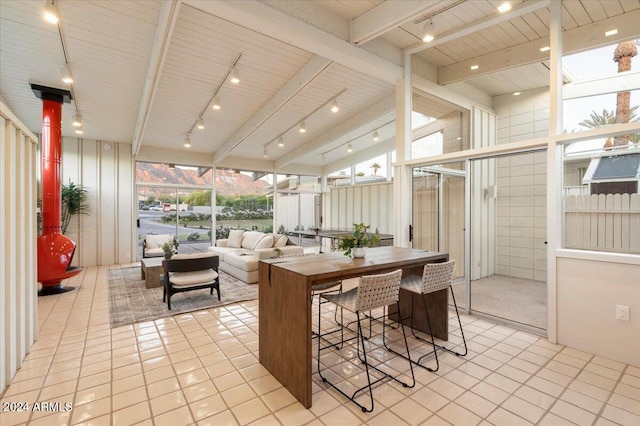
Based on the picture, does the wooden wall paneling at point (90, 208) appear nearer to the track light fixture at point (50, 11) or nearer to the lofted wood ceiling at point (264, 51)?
the lofted wood ceiling at point (264, 51)

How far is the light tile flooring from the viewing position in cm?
192

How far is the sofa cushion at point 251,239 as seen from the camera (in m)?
6.58

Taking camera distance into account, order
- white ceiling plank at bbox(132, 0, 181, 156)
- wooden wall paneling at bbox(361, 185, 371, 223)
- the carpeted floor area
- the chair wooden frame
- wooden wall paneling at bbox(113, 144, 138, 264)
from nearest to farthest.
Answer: white ceiling plank at bbox(132, 0, 181, 156) → the carpeted floor area → the chair wooden frame → wooden wall paneling at bbox(113, 144, 138, 264) → wooden wall paneling at bbox(361, 185, 371, 223)

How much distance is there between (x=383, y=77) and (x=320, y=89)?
1.60 metres

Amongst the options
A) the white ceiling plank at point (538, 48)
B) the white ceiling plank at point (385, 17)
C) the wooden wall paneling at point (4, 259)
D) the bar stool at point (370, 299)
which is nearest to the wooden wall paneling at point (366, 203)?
the white ceiling plank at point (538, 48)

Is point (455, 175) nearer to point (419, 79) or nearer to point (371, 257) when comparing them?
point (419, 79)

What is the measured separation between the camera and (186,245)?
818cm

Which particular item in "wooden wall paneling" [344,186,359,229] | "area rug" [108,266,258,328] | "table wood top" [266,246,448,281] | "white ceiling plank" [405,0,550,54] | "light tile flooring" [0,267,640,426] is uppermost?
"white ceiling plank" [405,0,550,54]

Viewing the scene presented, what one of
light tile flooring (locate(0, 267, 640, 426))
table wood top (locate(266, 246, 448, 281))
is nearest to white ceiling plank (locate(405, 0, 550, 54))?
table wood top (locate(266, 246, 448, 281))

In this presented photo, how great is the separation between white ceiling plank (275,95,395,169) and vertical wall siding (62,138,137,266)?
4137mm

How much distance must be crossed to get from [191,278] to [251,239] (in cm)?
266

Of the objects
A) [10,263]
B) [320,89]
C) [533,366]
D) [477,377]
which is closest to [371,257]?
[477,377]

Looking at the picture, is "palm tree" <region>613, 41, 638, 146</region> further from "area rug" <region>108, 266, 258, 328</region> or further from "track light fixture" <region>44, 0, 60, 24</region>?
"track light fixture" <region>44, 0, 60, 24</region>

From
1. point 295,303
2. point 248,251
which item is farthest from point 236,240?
point 295,303
